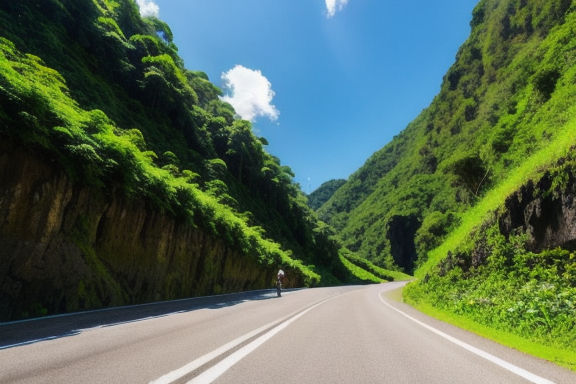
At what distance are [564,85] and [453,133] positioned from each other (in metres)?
73.0

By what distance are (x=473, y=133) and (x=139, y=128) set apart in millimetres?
76780

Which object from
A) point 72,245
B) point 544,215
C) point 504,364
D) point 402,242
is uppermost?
point 402,242

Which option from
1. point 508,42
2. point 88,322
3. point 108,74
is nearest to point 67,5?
point 108,74

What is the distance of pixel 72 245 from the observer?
38.0 feet

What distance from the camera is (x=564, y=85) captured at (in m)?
33.0

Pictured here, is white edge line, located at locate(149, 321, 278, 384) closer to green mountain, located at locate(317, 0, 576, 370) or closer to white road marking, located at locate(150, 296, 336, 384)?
white road marking, located at locate(150, 296, 336, 384)

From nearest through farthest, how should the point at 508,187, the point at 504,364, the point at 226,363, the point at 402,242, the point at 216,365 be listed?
the point at 216,365 → the point at 226,363 → the point at 504,364 → the point at 508,187 → the point at 402,242

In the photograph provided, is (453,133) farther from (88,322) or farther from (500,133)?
(88,322)

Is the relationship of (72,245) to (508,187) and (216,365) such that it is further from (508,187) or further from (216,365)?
(508,187)

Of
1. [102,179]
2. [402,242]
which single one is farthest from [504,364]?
[402,242]

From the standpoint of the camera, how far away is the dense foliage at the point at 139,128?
1188 cm

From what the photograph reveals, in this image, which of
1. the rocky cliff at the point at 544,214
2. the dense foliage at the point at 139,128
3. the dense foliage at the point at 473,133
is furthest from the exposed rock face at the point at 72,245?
the dense foliage at the point at 473,133

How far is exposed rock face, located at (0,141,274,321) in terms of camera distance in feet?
31.2

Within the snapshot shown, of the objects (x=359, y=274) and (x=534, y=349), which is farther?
(x=359, y=274)
